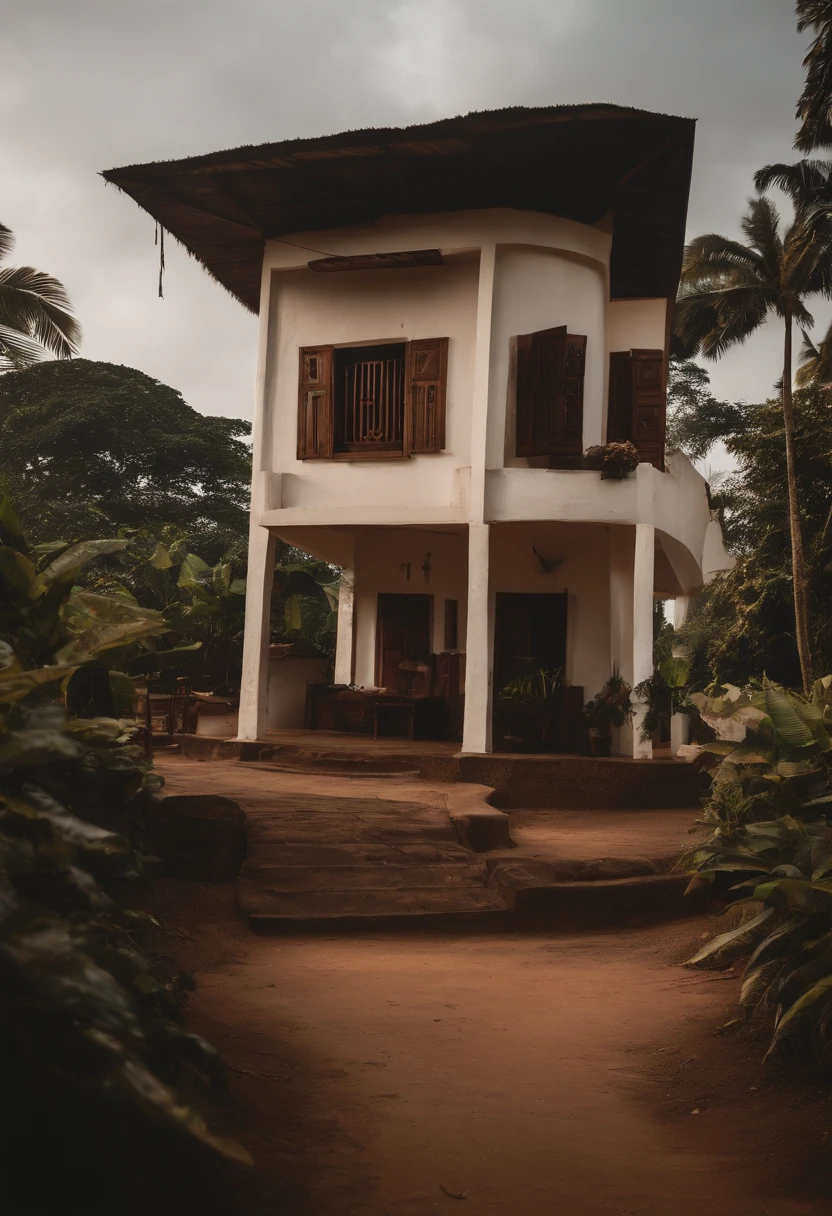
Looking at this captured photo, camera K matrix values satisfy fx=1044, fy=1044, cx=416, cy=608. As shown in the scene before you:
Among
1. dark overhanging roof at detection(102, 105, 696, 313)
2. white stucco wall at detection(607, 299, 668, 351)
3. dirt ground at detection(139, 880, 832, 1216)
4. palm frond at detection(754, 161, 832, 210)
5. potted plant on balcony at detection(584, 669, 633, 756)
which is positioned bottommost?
dirt ground at detection(139, 880, 832, 1216)

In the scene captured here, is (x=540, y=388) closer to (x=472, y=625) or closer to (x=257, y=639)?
(x=472, y=625)

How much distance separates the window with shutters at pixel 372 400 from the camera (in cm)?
1294

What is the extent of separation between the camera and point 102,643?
4141mm

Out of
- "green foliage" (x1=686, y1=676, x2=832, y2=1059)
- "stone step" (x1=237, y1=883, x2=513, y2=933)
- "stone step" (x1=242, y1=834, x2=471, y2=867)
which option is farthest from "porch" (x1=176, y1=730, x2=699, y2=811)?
"green foliage" (x1=686, y1=676, x2=832, y2=1059)

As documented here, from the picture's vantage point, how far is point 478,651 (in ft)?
41.1

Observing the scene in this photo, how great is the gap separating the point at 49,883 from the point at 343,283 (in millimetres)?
11832

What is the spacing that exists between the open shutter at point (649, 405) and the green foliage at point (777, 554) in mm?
7967

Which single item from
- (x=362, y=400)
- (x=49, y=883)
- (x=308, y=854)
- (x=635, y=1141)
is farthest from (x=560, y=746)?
(x=49, y=883)

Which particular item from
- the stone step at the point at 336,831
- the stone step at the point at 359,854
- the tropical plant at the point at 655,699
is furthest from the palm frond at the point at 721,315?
the stone step at the point at 359,854

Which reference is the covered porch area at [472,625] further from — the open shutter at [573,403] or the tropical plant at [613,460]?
the open shutter at [573,403]

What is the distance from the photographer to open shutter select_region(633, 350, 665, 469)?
45.6 ft

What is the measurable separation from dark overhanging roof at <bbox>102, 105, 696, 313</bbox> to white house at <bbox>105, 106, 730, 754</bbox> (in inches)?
1.0

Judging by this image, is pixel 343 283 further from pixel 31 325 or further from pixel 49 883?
pixel 49 883

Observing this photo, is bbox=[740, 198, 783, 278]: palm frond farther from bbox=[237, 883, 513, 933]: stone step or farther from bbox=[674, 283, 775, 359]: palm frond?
bbox=[237, 883, 513, 933]: stone step
